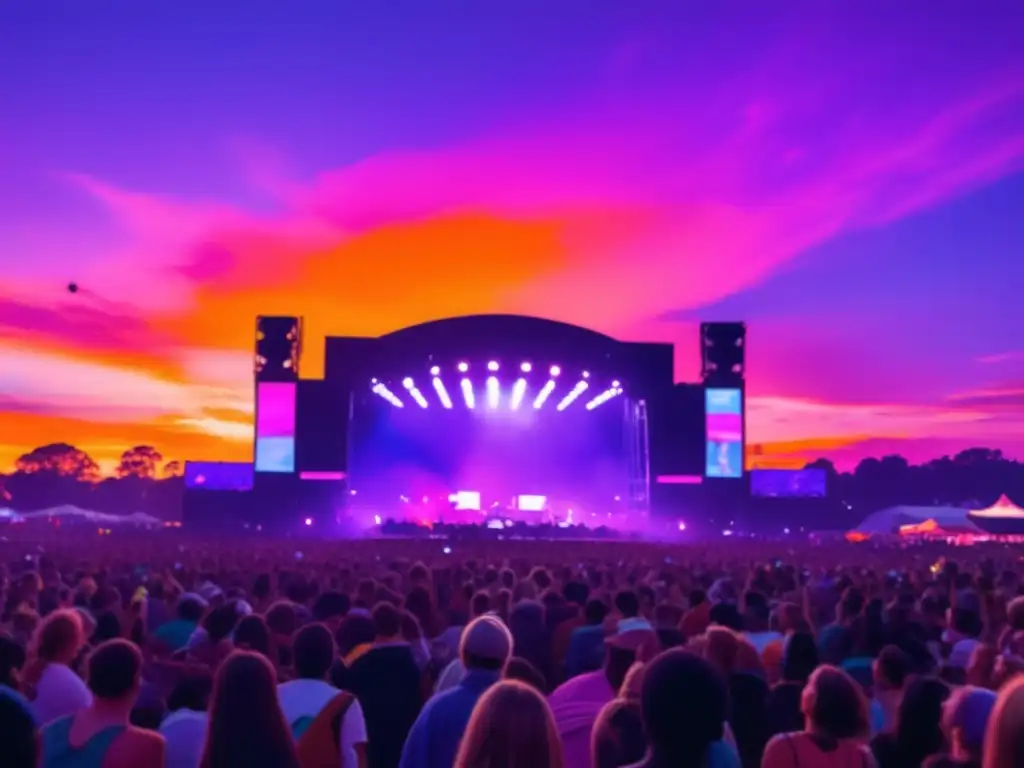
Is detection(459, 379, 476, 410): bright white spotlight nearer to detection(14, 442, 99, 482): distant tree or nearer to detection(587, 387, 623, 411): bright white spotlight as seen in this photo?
detection(587, 387, 623, 411): bright white spotlight

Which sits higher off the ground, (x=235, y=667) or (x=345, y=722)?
(x=235, y=667)

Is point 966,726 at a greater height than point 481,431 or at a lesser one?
lesser

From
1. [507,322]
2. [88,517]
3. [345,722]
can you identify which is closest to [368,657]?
[345,722]

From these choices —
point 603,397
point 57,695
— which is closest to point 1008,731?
point 57,695

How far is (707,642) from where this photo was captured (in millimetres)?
5629

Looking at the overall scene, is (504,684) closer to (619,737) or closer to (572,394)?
(619,737)

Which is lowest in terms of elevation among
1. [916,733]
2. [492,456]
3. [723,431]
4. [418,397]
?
[916,733]

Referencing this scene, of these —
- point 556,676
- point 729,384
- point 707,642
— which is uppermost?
point 729,384

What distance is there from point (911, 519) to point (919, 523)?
1.25m

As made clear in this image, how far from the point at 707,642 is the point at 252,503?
44991 mm

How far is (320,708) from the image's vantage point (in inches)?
187

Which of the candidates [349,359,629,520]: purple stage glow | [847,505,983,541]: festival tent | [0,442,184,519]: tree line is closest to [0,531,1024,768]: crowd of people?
[349,359,629,520]: purple stage glow

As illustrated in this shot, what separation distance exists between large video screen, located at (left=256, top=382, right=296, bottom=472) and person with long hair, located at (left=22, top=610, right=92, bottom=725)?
140ft

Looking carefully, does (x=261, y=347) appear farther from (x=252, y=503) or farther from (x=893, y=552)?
(x=893, y=552)
